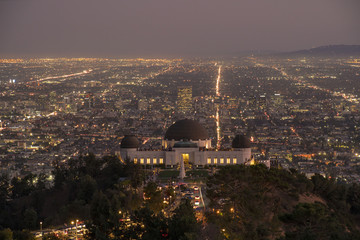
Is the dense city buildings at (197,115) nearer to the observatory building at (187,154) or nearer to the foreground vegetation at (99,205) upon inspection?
the observatory building at (187,154)

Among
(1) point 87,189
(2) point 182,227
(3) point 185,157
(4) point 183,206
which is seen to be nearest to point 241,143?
(3) point 185,157

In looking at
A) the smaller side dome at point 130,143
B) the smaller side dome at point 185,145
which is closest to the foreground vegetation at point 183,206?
the smaller side dome at point 130,143

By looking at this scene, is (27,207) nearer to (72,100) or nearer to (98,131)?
(98,131)

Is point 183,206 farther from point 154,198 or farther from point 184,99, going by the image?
point 184,99

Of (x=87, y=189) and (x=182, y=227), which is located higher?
(x=182, y=227)

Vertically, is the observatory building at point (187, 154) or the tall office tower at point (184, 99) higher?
the observatory building at point (187, 154)

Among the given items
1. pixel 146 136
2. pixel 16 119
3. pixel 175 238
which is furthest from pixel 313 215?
pixel 16 119
